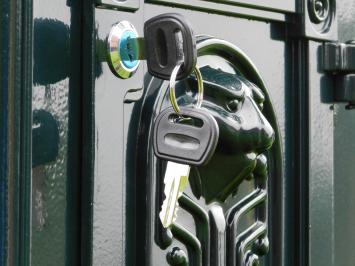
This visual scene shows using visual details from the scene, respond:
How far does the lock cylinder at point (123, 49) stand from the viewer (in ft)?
5.13

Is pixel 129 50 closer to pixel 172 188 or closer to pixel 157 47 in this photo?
pixel 157 47

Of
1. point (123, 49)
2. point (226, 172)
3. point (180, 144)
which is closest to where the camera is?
point (180, 144)

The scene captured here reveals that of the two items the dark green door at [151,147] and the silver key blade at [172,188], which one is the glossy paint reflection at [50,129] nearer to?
the dark green door at [151,147]

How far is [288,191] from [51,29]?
75cm

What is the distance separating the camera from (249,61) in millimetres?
1912

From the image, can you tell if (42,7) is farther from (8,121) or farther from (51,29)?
(8,121)

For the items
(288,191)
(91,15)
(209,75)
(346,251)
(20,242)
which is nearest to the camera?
(20,242)

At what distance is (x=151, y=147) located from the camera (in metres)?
1.64

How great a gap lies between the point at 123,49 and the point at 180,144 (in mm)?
213

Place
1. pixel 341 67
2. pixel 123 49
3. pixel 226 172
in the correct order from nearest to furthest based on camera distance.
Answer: pixel 123 49
pixel 226 172
pixel 341 67

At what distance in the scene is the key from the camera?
4.74 ft

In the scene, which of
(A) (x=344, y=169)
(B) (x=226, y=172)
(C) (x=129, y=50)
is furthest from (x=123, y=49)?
(A) (x=344, y=169)

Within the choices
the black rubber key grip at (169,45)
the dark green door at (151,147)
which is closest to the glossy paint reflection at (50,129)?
the dark green door at (151,147)

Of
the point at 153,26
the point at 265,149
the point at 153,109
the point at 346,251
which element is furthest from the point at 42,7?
the point at 346,251
